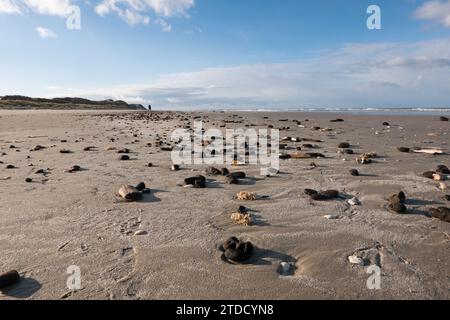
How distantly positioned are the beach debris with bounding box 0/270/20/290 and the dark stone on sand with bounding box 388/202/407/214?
321cm

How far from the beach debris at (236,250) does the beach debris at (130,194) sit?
1575 mm

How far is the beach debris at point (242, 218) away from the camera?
131 inches

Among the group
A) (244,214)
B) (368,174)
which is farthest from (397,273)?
(368,174)

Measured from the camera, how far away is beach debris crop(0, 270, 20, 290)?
2.31m

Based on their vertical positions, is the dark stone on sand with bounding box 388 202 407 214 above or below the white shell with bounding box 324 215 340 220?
above

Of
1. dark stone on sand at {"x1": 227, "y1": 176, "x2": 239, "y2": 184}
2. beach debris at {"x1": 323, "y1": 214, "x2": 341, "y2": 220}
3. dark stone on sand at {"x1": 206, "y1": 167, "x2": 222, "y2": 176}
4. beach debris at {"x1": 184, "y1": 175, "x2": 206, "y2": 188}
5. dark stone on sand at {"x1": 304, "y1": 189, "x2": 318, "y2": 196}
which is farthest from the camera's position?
dark stone on sand at {"x1": 206, "y1": 167, "x2": 222, "y2": 176}

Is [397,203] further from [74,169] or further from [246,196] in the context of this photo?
[74,169]

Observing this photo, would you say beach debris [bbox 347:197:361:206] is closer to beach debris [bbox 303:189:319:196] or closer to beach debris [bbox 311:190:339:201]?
beach debris [bbox 311:190:339:201]

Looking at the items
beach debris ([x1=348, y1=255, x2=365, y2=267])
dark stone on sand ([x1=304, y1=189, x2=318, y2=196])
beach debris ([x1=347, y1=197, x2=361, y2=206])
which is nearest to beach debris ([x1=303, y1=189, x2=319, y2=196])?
dark stone on sand ([x1=304, y1=189, x2=318, y2=196])

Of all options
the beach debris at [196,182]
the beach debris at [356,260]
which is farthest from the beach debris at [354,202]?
the beach debris at [196,182]

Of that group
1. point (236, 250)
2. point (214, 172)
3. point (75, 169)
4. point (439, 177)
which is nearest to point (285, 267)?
point (236, 250)

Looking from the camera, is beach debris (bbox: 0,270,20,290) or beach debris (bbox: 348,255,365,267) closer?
beach debris (bbox: 0,270,20,290)

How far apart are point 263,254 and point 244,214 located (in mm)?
748
